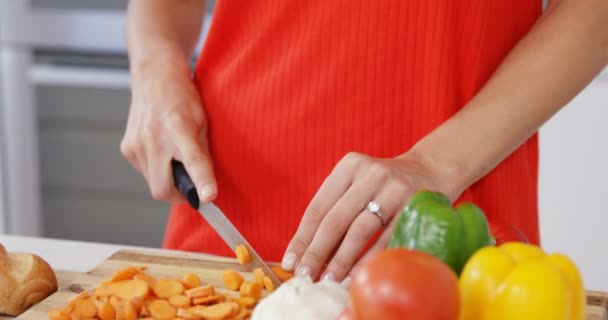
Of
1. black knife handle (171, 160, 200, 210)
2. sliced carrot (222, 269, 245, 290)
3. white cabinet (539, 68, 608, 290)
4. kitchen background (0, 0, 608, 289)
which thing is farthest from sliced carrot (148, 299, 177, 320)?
kitchen background (0, 0, 608, 289)

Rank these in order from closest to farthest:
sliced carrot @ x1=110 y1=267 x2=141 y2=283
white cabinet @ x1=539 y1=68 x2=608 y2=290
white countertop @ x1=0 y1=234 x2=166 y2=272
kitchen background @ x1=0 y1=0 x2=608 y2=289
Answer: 1. sliced carrot @ x1=110 y1=267 x2=141 y2=283
2. white countertop @ x1=0 y1=234 x2=166 y2=272
3. white cabinet @ x1=539 y1=68 x2=608 y2=290
4. kitchen background @ x1=0 y1=0 x2=608 y2=289

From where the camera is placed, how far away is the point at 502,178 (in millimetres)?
1265

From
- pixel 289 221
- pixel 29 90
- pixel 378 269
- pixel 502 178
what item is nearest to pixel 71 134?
pixel 29 90

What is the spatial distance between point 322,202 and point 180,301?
207mm

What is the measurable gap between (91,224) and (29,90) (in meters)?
0.46

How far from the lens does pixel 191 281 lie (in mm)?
1127

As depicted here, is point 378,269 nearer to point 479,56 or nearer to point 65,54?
point 479,56

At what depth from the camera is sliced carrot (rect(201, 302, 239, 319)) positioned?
3.35ft

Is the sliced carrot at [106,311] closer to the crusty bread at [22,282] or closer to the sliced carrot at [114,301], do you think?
the sliced carrot at [114,301]

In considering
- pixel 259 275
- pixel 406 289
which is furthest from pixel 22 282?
pixel 406 289

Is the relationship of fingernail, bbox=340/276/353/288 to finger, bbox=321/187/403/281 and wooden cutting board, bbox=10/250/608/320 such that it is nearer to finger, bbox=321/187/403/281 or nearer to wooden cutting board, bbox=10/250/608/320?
finger, bbox=321/187/403/281

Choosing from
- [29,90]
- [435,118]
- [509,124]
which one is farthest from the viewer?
[29,90]

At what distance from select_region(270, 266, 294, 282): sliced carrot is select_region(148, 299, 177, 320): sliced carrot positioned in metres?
0.17

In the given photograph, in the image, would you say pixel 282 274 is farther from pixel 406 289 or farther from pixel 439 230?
pixel 406 289
